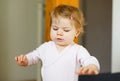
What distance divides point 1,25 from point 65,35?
136cm

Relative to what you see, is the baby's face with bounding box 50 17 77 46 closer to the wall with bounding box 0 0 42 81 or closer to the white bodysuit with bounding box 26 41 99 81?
the white bodysuit with bounding box 26 41 99 81

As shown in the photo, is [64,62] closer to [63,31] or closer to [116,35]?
[63,31]

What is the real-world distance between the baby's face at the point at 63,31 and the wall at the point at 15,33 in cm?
131

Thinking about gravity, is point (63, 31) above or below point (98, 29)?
above

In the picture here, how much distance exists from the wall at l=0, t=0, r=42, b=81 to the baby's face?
131 cm

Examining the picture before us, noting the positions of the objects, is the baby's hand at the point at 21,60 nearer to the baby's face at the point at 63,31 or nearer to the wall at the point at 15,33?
the baby's face at the point at 63,31

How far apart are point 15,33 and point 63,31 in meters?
1.34

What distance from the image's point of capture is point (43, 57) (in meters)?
0.81

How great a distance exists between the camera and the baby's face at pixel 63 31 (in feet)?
2.54

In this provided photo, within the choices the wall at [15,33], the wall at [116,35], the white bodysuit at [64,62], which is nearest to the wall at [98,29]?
the wall at [15,33]

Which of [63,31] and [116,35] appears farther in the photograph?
[116,35]

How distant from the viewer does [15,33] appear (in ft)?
6.77

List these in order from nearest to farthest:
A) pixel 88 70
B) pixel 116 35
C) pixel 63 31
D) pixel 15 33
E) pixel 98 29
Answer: pixel 88 70, pixel 63 31, pixel 116 35, pixel 15 33, pixel 98 29

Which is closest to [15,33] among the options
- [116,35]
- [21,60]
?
[116,35]
